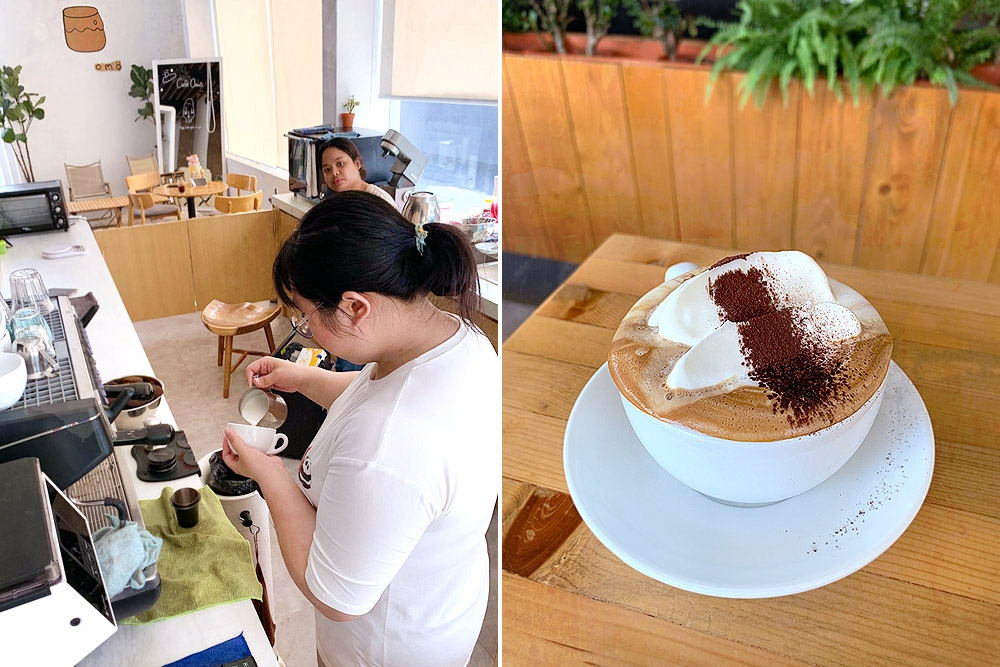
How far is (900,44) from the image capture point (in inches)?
6.2

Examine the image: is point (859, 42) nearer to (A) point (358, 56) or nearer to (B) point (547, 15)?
(B) point (547, 15)

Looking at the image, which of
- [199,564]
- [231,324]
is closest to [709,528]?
[199,564]

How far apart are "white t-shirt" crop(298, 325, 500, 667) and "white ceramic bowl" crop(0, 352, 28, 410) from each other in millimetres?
348

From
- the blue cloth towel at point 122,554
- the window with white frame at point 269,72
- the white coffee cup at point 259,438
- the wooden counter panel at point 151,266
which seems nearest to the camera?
the blue cloth towel at point 122,554

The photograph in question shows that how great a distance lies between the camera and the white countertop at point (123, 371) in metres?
0.78

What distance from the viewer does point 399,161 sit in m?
2.42

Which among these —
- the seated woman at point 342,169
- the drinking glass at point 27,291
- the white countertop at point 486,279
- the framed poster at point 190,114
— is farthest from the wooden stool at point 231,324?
the framed poster at point 190,114

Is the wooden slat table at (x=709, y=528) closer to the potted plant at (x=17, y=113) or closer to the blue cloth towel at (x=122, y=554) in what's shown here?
the blue cloth towel at (x=122, y=554)

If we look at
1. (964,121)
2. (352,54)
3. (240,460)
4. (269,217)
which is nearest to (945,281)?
(964,121)

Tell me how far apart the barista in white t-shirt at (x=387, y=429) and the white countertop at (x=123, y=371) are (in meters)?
0.17

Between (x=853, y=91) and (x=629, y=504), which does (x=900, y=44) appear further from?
(x=629, y=504)

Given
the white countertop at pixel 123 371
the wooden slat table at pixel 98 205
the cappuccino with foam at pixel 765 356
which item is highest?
the cappuccino with foam at pixel 765 356

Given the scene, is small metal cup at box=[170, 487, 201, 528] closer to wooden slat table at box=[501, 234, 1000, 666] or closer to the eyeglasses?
the eyeglasses

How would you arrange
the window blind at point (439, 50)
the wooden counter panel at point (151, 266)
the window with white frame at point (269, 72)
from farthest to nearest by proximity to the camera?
the window with white frame at point (269, 72) → the wooden counter panel at point (151, 266) → the window blind at point (439, 50)
